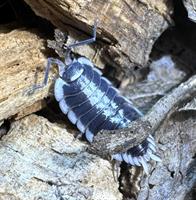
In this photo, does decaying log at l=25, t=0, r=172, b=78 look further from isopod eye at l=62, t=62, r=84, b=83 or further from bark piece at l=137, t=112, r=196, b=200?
bark piece at l=137, t=112, r=196, b=200

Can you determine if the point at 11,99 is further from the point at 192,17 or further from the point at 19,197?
the point at 192,17

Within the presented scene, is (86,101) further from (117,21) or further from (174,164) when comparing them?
(174,164)

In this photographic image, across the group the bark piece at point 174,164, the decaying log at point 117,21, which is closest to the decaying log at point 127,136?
the bark piece at point 174,164

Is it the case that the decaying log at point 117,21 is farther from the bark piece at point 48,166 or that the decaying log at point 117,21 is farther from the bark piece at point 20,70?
the bark piece at point 48,166

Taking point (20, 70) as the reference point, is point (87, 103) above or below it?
below

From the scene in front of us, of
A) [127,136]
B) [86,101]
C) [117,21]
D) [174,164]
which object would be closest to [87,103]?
[86,101]

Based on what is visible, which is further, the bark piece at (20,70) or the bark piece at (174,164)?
the bark piece at (174,164)

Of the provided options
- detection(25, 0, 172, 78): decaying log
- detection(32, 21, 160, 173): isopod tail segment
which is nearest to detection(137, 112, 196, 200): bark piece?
detection(32, 21, 160, 173): isopod tail segment
